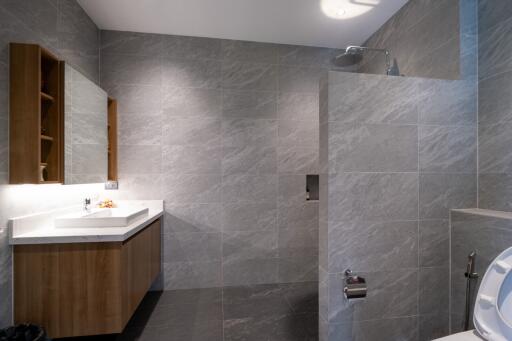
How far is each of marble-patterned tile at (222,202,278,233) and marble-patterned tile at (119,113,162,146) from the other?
42.0 inches

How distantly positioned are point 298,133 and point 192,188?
136 centimetres

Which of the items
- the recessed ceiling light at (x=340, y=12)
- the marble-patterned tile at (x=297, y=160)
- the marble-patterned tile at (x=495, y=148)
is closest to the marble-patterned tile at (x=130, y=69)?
the marble-patterned tile at (x=297, y=160)

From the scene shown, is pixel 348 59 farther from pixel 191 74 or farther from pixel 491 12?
pixel 191 74

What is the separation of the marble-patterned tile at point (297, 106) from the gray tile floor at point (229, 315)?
6.34ft

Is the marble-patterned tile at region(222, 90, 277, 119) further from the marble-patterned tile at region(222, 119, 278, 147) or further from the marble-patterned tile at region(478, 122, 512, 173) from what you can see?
the marble-patterned tile at region(478, 122, 512, 173)

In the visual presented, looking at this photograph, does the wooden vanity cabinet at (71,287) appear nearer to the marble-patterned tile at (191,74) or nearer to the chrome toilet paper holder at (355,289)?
the chrome toilet paper holder at (355,289)

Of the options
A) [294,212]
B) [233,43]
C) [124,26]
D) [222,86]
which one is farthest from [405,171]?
[124,26]

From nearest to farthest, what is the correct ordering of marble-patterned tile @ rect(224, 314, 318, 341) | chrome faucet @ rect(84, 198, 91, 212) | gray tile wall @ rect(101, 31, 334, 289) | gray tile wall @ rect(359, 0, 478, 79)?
1. gray tile wall @ rect(359, 0, 478, 79)
2. marble-patterned tile @ rect(224, 314, 318, 341)
3. chrome faucet @ rect(84, 198, 91, 212)
4. gray tile wall @ rect(101, 31, 334, 289)

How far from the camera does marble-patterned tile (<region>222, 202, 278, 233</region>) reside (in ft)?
9.12

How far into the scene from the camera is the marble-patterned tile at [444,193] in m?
1.68

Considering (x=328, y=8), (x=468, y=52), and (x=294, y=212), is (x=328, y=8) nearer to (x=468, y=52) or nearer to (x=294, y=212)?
(x=468, y=52)

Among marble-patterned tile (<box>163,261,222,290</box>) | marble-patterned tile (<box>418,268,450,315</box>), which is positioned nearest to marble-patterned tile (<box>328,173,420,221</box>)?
marble-patterned tile (<box>418,268,450,315</box>)

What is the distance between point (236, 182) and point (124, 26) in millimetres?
1992

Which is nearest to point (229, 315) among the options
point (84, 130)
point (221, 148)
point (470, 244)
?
point (221, 148)
